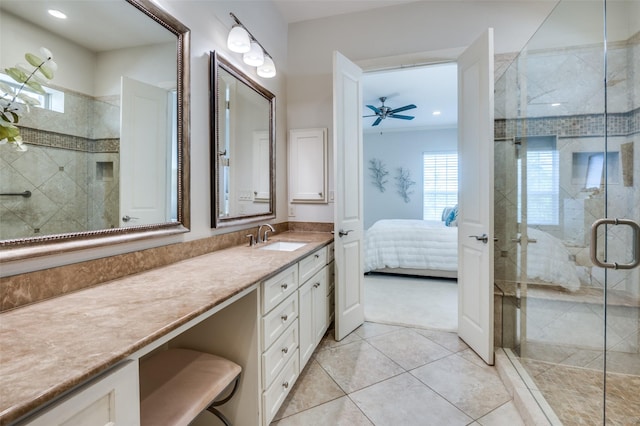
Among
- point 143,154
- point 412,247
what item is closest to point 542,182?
point 412,247

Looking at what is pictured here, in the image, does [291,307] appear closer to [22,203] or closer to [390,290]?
[22,203]

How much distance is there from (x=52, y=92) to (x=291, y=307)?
137cm

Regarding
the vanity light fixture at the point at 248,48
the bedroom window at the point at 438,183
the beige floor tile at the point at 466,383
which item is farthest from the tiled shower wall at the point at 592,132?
the bedroom window at the point at 438,183

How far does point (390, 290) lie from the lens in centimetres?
375

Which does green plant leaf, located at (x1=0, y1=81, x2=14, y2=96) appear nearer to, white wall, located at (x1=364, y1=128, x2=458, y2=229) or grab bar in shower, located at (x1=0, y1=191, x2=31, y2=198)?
grab bar in shower, located at (x1=0, y1=191, x2=31, y2=198)

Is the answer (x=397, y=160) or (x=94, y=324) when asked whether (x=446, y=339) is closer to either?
(x=94, y=324)

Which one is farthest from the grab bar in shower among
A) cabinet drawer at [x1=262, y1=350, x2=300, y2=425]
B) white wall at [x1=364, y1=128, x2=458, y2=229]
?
white wall at [x1=364, y1=128, x2=458, y2=229]

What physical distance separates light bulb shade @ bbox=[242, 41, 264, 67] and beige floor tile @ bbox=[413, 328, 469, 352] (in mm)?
2531

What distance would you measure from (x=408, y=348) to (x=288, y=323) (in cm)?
119

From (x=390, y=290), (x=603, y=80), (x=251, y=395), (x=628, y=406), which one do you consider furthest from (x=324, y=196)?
(x=628, y=406)

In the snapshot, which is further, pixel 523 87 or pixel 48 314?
pixel 523 87

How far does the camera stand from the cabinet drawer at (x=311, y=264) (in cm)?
185

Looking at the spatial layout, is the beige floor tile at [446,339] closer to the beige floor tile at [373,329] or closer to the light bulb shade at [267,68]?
the beige floor tile at [373,329]

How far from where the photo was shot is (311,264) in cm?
202
